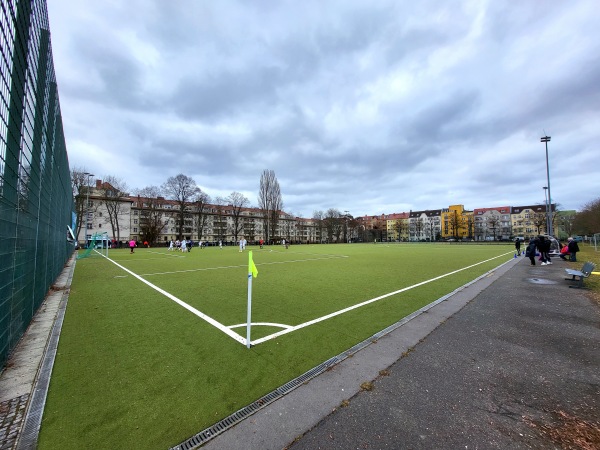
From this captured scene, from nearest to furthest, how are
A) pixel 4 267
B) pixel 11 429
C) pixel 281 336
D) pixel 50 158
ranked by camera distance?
pixel 11 429, pixel 4 267, pixel 281 336, pixel 50 158

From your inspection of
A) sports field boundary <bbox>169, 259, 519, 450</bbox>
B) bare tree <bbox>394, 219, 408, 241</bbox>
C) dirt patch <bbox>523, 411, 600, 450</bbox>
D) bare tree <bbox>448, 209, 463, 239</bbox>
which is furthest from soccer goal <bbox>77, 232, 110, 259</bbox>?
bare tree <bbox>394, 219, 408, 241</bbox>

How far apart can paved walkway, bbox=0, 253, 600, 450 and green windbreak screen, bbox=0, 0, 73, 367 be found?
0.91 meters

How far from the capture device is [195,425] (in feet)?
8.39

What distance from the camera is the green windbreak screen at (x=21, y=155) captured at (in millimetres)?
3672

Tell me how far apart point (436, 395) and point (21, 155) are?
7.38 metres

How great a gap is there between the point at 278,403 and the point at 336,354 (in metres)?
1.46

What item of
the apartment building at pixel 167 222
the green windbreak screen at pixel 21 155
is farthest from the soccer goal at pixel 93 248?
the green windbreak screen at pixel 21 155

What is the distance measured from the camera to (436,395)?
305cm

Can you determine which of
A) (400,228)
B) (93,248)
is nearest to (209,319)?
(93,248)

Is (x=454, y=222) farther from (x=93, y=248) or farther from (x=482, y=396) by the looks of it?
(x=482, y=396)

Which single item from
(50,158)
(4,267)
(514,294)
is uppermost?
(50,158)

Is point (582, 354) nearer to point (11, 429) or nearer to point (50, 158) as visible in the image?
point (11, 429)

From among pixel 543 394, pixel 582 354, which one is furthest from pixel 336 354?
pixel 582 354

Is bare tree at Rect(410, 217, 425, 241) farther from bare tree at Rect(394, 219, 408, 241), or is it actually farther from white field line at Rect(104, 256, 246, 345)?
white field line at Rect(104, 256, 246, 345)
